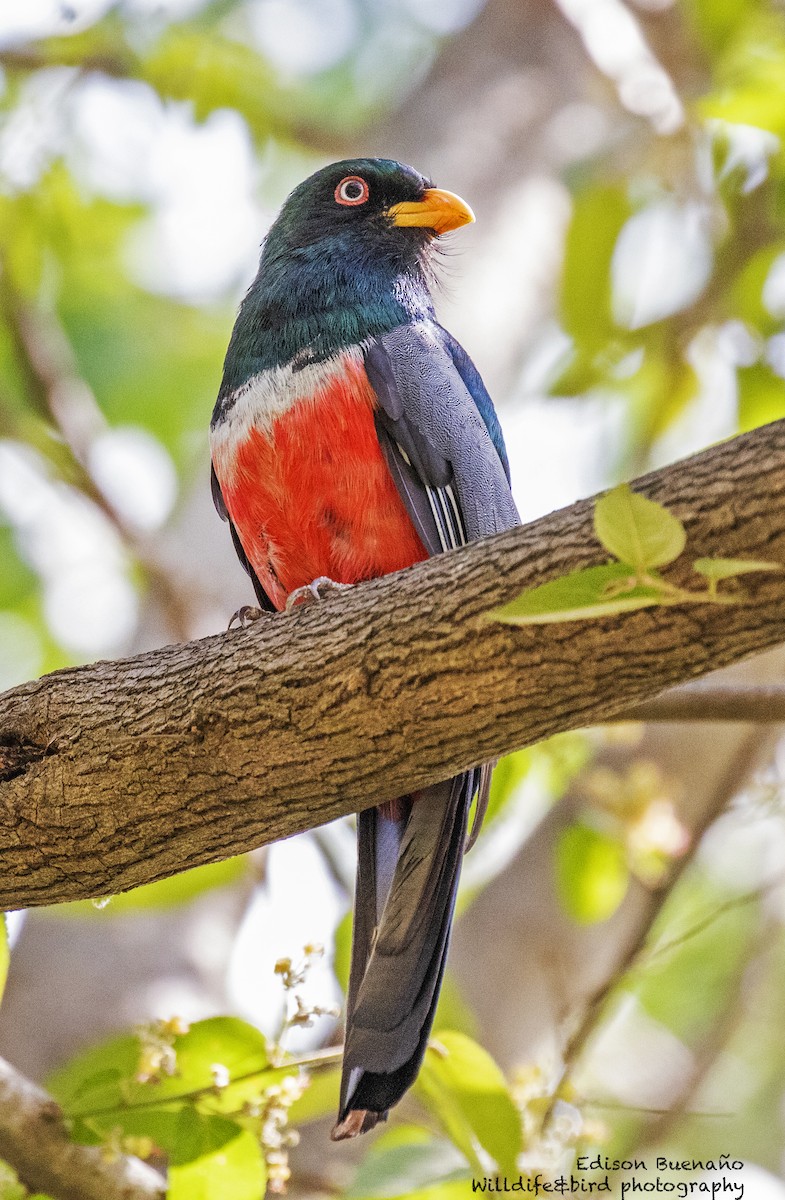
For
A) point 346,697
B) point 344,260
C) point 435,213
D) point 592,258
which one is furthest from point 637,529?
point 592,258

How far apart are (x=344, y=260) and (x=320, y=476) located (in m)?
1.00

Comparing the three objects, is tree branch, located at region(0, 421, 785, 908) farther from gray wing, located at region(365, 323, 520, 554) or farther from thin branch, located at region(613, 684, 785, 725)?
thin branch, located at region(613, 684, 785, 725)

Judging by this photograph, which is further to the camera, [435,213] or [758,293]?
[758,293]

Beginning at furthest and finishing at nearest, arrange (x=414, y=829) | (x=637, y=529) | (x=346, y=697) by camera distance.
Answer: (x=414, y=829), (x=346, y=697), (x=637, y=529)

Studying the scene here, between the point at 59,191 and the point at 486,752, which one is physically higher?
the point at 59,191

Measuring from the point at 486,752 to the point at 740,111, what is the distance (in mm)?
2496

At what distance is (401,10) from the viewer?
8977mm

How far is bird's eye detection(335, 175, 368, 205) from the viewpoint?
15.0 ft

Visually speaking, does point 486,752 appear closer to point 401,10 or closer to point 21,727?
point 21,727

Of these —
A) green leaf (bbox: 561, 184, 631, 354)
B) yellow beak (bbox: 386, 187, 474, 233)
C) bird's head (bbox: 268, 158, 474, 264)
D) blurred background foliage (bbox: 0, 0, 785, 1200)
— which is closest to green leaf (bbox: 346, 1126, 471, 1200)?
blurred background foliage (bbox: 0, 0, 785, 1200)

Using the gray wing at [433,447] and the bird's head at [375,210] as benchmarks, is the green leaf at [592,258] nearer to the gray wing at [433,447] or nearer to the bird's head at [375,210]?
the bird's head at [375,210]

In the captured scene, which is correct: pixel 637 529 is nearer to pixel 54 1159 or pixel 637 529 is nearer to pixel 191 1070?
pixel 191 1070

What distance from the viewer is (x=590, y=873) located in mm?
4707

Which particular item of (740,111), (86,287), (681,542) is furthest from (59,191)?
(681,542)
